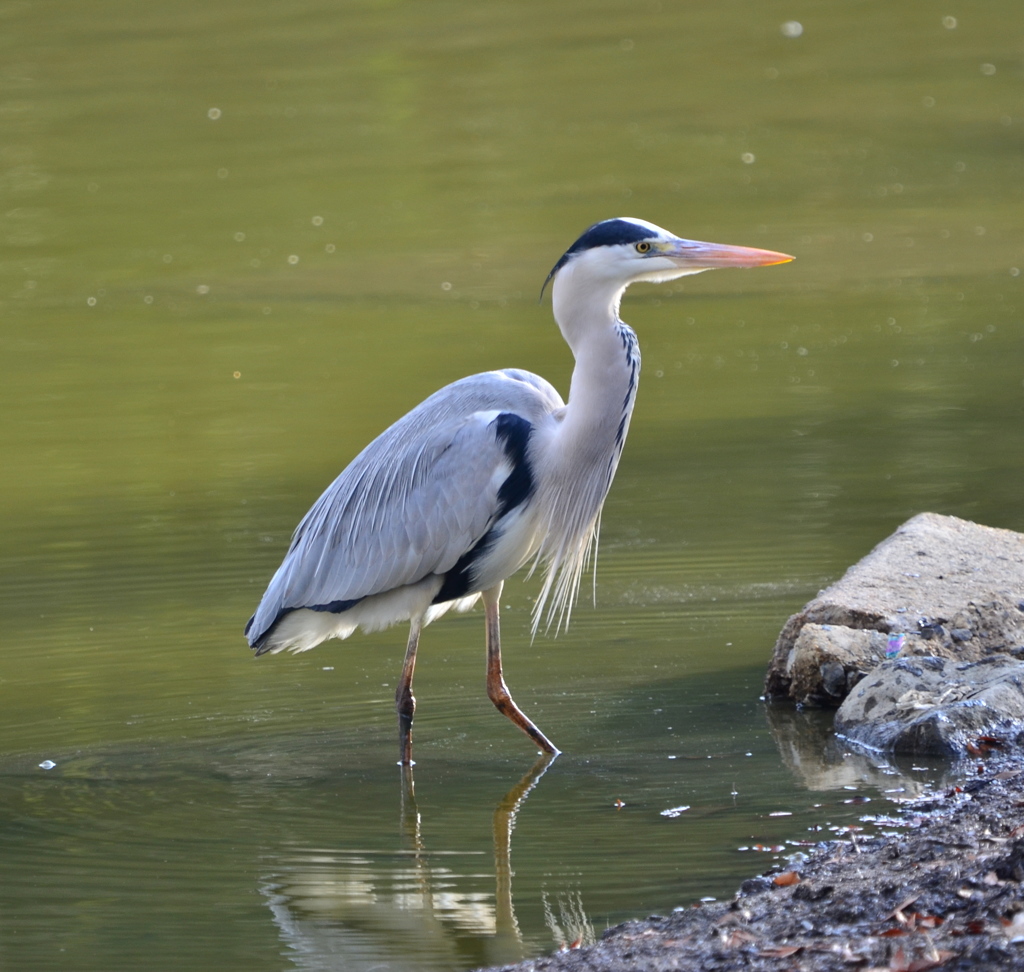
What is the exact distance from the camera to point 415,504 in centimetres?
634

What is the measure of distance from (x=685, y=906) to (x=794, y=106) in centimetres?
1679

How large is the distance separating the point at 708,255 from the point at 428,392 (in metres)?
5.84

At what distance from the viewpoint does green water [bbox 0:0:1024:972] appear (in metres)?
5.29

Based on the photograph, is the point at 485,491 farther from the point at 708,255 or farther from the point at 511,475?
the point at 708,255

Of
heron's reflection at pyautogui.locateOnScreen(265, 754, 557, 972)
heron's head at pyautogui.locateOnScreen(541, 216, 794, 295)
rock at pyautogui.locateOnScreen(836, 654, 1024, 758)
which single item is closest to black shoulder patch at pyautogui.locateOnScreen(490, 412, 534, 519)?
heron's head at pyautogui.locateOnScreen(541, 216, 794, 295)

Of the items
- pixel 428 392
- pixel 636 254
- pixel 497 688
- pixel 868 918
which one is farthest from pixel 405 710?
pixel 428 392

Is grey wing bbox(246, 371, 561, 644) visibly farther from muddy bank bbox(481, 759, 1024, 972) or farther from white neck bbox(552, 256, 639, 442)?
muddy bank bbox(481, 759, 1024, 972)

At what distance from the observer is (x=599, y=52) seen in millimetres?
23469

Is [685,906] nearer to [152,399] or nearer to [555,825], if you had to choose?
[555,825]

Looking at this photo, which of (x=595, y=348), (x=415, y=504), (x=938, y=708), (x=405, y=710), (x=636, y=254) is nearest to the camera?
(x=938, y=708)

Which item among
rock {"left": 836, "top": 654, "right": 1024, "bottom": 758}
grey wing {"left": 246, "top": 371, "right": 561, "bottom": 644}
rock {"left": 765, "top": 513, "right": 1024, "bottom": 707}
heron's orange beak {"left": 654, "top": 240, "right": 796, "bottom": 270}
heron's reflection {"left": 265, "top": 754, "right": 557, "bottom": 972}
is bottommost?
heron's reflection {"left": 265, "top": 754, "right": 557, "bottom": 972}

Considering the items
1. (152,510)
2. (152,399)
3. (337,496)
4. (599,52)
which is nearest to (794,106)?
(599,52)

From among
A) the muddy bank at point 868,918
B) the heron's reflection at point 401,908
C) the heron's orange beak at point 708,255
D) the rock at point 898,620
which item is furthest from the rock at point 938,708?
the heron's orange beak at point 708,255

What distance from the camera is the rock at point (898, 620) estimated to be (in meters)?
6.21
